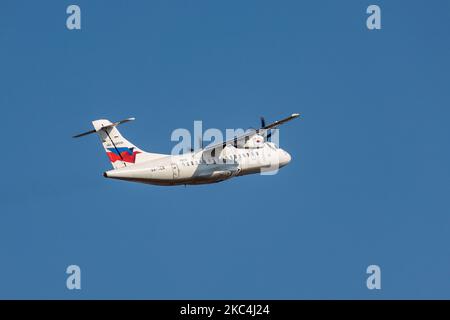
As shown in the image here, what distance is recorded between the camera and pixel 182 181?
47438 millimetres

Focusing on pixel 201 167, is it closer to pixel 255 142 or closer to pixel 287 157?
pixel 255 142

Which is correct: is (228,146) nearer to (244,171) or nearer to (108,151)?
(244,171)

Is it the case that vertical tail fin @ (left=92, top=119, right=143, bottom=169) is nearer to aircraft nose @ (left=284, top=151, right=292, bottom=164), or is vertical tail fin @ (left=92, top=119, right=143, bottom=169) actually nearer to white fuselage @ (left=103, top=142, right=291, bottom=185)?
white fuselage @ (left=103, top=142, right=291, bottom=185)

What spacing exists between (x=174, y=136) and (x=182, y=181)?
2764 mm

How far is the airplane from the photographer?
151ft

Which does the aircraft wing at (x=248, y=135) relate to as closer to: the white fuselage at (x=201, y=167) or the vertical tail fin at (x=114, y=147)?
the white fuselage at (x=201, y=167)

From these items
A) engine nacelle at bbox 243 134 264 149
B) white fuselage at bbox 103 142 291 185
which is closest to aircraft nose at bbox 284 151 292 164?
white fuselage at bbox 103 142 291 185

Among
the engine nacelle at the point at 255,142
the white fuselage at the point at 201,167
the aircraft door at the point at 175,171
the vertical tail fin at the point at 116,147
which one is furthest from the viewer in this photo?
the engine nacelle at the point at 255,142

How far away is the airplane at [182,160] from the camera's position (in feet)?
151

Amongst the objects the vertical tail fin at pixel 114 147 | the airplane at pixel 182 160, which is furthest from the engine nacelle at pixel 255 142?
the vertical tail fin at pixel 114 147

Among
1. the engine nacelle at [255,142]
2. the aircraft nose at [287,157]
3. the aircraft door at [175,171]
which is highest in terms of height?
the engine nacelle at [255,142]

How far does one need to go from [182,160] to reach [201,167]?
1270 millimetres

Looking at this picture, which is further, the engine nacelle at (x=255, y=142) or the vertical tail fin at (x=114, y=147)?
the engine nacelle at (x=255, y=142)

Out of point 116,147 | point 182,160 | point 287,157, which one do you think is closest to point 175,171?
point 182,160
